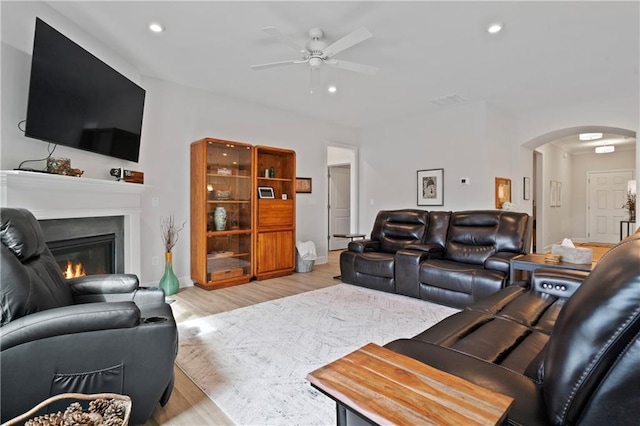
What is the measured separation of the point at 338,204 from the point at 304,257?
3.35 m

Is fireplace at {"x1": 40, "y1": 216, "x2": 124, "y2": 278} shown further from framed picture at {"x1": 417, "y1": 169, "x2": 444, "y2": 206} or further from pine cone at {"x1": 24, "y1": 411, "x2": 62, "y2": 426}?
framed picture at {"x1": 417, "y1": 169, "x2": 444, "y2": 206}

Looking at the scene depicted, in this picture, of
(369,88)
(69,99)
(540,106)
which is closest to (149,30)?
(69,99)

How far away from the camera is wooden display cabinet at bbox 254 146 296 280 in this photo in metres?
4.70

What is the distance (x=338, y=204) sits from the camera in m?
8.41

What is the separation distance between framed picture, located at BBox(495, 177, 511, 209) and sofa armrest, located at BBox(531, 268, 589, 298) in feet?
10.9

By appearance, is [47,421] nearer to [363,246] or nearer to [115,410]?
[115,410]

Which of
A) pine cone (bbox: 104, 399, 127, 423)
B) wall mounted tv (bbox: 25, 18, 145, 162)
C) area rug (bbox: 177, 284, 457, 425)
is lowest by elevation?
area rug (bbox: 177, 284, 457, 425)

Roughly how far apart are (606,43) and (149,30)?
4.60m

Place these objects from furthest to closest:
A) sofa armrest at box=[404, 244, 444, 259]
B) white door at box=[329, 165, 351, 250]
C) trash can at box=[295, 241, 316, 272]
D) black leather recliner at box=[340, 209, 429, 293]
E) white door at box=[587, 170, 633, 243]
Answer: white door at box=[587, 170, 633, 243] → white door at box=[329, 165, 351, 250] → trash can at box=[295, 241, 316, 272] → black leather recliner at box=[340, 209, 429, 293] → sofa armrest at box=[404, 244, 444, 259]

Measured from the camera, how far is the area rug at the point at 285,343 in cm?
177

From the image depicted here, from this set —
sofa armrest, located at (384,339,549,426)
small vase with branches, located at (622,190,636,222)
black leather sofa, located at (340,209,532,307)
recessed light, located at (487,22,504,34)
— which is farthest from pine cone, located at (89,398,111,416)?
small vase with branches, located at (622,190,636,222)

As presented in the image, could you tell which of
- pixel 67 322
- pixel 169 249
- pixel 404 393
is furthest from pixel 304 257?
pixel 404 393

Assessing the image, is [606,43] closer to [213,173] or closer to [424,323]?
[424,323]

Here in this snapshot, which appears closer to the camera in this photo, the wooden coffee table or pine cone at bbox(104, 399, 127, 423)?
the wooden coffee table
